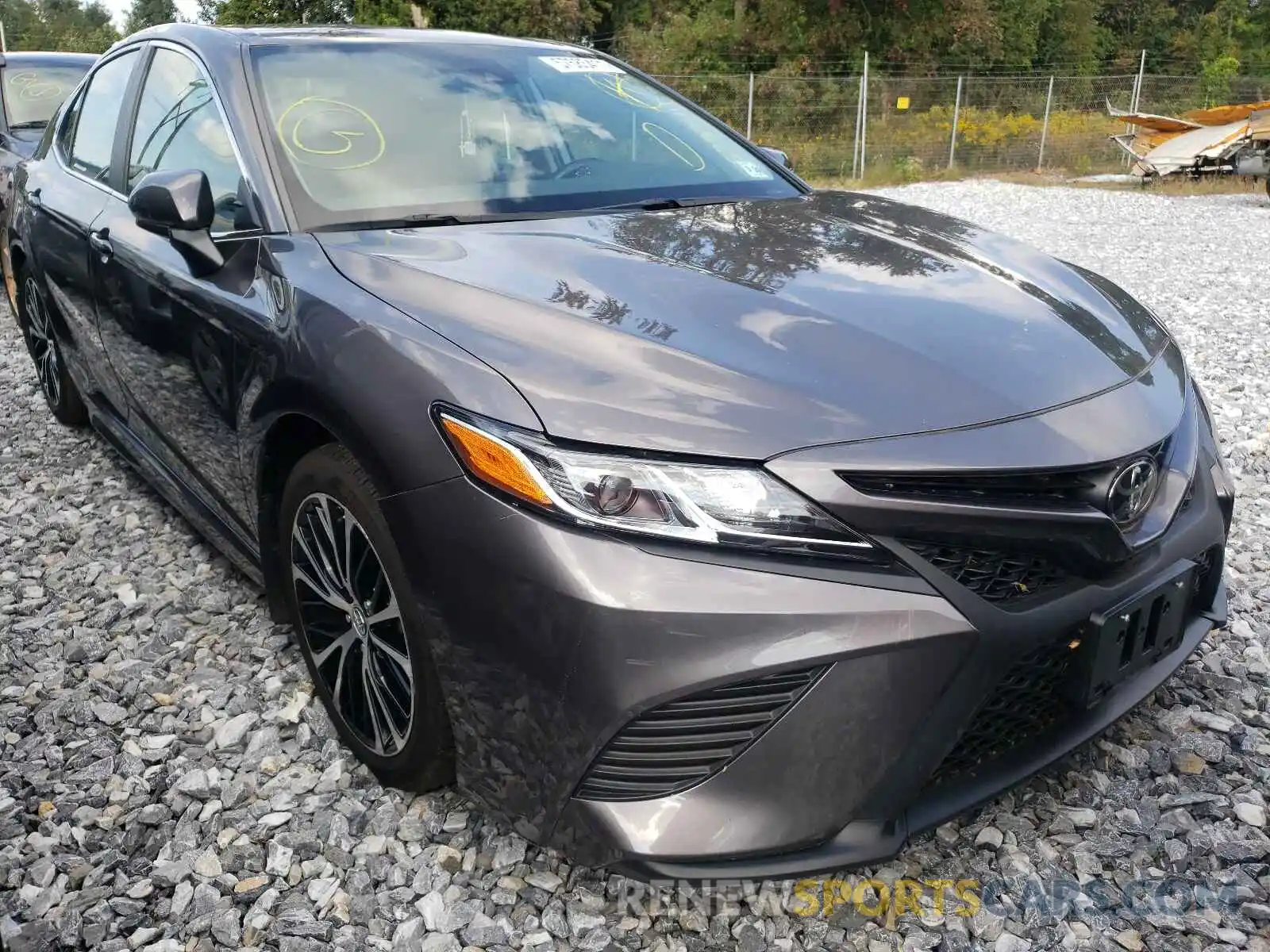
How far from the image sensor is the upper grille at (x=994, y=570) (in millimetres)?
1544

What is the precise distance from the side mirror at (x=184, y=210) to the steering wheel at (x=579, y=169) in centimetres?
86

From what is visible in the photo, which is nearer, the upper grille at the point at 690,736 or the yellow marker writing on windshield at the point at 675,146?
the upper grille at the point at 690,736

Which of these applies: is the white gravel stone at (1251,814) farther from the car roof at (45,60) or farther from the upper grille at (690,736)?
the car roof at (45,60)

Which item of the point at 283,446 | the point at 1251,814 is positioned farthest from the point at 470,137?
the point at 1251,814

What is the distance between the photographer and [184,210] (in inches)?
90.8

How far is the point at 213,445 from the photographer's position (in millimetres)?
2510

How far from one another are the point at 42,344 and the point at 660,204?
3.30 metres

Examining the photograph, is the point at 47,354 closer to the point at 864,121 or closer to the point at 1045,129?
the point at 864,121

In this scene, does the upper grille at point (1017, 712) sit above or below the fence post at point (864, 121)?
above

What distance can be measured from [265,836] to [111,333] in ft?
5.86

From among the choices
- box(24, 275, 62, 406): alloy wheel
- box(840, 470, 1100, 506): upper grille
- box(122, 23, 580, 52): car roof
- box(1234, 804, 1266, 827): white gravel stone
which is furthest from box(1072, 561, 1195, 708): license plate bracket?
box(24, 275, 62, 406): alloy wheel

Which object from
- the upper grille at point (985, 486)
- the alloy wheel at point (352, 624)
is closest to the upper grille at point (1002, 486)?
the upper grille at point (985, 486)

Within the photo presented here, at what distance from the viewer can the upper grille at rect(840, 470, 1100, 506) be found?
Result: 152 centimetres

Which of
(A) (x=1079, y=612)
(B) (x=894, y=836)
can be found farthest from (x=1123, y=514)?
(B) (x=894, y=836)
